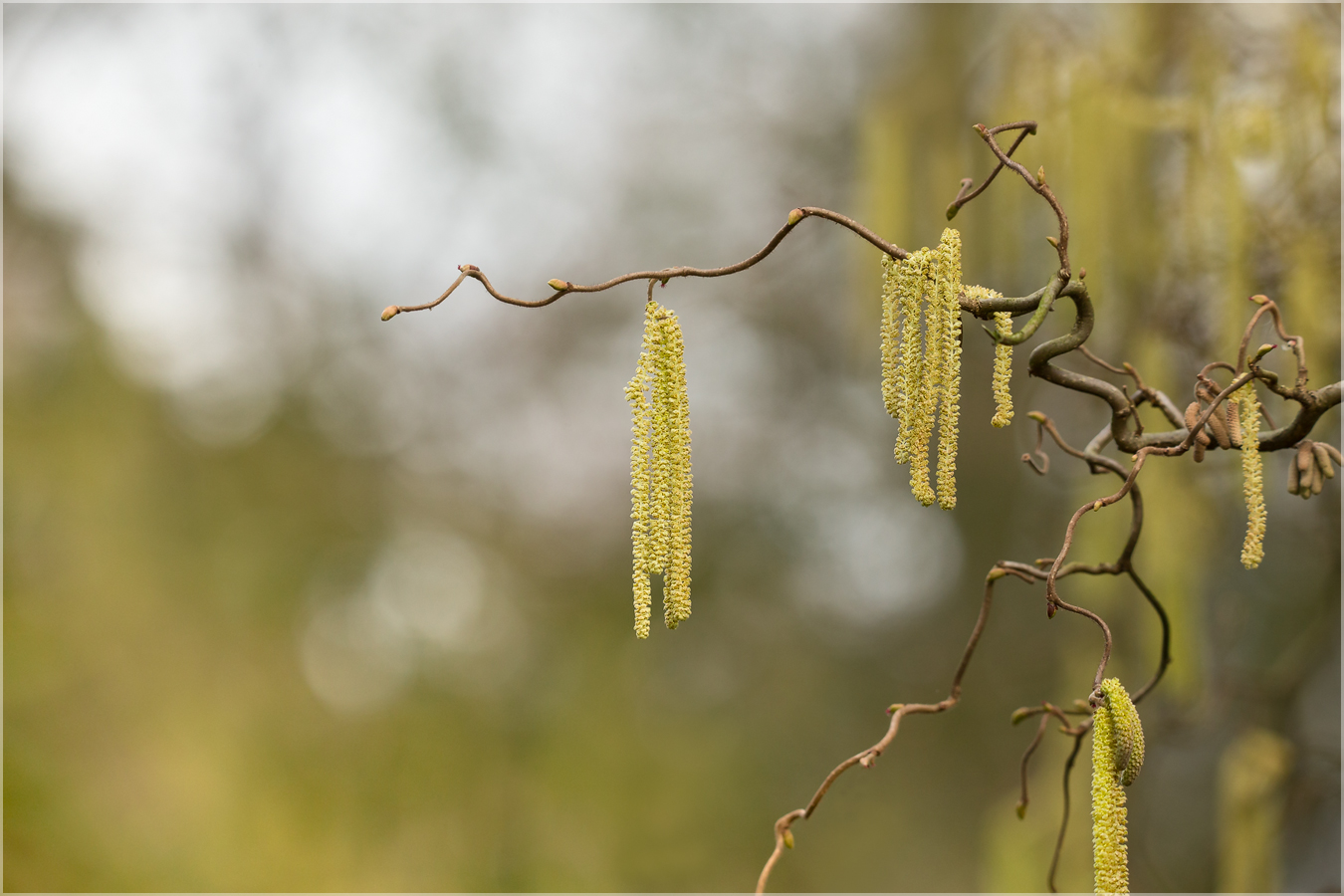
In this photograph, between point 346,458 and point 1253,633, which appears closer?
point 1253,633

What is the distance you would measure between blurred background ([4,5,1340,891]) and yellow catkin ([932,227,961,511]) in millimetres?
1652

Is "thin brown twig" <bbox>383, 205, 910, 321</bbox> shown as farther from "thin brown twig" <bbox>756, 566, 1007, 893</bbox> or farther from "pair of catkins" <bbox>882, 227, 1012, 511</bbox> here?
"thin brown twig" <bbox>756, 566, 1007, 893</bbox>

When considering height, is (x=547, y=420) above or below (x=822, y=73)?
below

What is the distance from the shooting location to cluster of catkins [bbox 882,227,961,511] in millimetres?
474

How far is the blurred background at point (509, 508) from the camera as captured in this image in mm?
2635

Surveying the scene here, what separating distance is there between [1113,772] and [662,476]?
0.27 metres

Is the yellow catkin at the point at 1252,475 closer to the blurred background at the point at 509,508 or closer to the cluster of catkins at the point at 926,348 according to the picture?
the cluster of catkins at the point at 926,348

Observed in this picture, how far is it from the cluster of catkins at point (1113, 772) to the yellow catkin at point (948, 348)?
0.12 metres

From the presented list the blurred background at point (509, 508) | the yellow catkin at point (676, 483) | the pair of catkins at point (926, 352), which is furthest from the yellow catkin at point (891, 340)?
the blurred background at point (509, 508)

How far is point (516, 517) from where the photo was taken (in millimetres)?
3291

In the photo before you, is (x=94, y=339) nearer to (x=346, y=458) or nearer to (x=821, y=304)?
(x=346, y=458)

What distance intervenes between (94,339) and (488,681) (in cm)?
169

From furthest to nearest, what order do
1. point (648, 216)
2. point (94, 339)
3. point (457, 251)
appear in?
1. point (648, 216)
2. point (457, 251)
3. point (94, 339)

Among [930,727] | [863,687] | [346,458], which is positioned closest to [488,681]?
[346,458]
